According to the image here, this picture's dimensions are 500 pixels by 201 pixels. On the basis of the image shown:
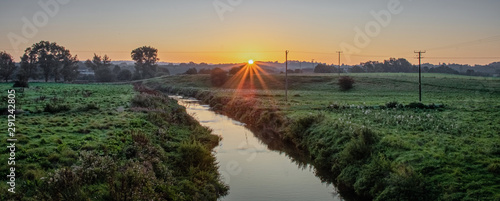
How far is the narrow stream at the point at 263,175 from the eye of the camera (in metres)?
22.6

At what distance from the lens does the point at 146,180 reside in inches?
655

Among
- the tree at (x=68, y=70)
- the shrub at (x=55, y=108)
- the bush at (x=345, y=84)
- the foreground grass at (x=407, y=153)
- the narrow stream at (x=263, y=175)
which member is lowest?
the narrow stream at (x=263, y=175)

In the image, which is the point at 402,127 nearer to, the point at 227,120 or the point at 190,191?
the point at 190,191

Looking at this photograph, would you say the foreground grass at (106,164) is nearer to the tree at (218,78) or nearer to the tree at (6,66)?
the tree at (218,78)

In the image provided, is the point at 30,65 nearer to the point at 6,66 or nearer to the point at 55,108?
the point at 6,66

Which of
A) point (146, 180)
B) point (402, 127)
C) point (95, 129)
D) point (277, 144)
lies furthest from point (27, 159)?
point (402, 127)

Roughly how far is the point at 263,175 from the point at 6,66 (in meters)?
137

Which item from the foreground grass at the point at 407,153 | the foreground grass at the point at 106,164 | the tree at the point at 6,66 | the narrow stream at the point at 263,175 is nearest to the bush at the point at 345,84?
the foreground grass at the point at 407,153

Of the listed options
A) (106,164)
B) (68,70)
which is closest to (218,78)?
(68,70)

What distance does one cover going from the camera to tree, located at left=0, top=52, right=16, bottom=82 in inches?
5044

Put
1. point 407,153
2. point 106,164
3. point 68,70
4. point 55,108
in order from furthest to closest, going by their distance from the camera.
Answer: point 68,70 < point 55,108 < point 407,153 < point 106,164

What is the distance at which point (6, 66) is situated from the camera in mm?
132250

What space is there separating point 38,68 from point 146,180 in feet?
521

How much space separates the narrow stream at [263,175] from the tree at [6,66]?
394 ft
